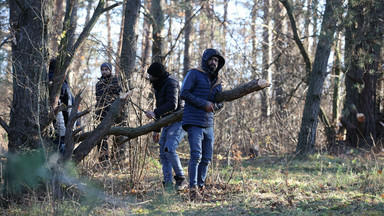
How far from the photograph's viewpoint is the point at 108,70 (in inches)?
266

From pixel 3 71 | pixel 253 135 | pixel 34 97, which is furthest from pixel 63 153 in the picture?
pixel 253 135

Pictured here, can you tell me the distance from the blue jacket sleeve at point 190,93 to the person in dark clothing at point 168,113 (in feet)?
1.16

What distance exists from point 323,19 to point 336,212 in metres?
5.33

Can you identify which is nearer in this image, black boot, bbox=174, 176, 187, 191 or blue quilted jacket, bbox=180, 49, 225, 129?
blue quilted jacket, bbox=180, 49, 225, 129

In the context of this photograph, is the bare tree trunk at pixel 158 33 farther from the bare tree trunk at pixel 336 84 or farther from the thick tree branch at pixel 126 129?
the bare tree trunk at pixel 336 84

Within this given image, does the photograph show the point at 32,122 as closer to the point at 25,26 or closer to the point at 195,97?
the point at 25,26

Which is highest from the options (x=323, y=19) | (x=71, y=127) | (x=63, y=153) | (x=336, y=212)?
(x=323, y=19)

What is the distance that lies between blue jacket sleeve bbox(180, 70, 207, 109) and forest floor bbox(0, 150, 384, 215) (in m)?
0.97

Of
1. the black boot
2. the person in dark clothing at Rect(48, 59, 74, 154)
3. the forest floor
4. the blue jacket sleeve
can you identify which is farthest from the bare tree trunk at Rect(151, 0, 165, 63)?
the black boot

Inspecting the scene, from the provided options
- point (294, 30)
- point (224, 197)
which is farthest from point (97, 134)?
point (294, 30)

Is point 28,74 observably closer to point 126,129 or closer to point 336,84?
point 126,129

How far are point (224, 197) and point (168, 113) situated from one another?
1.36 m

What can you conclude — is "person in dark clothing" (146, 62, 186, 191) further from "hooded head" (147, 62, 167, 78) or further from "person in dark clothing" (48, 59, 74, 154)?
"person in dark clothing" (48, 59, 74, 154)

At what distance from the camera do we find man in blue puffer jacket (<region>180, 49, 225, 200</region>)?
205 inches
